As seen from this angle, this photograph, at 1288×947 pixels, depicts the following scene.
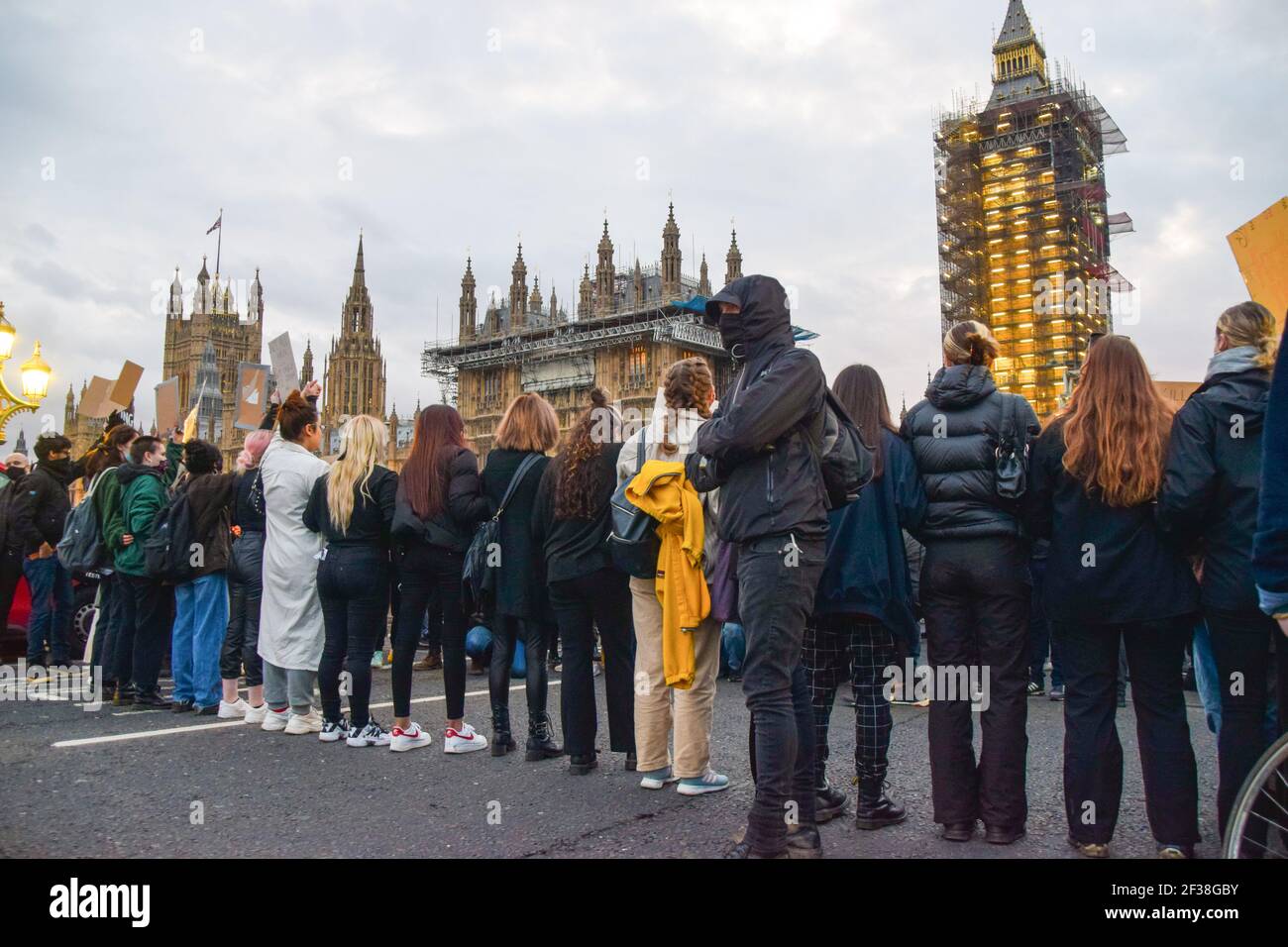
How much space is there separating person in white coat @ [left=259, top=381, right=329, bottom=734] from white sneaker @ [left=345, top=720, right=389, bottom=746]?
2.07 feet

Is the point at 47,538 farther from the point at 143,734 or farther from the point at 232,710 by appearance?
the point at 143,734

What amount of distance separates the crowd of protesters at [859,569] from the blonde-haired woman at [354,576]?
2 cm

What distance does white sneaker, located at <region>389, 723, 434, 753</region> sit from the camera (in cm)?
544

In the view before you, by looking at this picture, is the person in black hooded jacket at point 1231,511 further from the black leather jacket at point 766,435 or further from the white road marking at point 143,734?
the white road marking at point 143,734

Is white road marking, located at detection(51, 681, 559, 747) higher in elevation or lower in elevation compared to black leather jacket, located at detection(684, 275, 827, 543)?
lower

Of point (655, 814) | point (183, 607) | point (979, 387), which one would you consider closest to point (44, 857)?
point (655, 814)

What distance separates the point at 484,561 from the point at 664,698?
1.63 meters

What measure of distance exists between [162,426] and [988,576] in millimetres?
8402

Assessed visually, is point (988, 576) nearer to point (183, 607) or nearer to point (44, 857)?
point (44, 857)

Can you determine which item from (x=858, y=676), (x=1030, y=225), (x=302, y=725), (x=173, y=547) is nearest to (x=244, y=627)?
(x=173, y=547)

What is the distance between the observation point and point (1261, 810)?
231 centimetres

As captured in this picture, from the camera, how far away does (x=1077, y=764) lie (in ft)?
11.8

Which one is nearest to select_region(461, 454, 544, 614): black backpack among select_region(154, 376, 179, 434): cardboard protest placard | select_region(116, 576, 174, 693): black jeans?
select_region(116, 576, 174, 693): black jeans

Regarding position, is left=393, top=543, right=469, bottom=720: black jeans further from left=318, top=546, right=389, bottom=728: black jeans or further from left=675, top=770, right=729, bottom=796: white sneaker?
left=675, top=770, right=729, bottom=796: white sneaker
